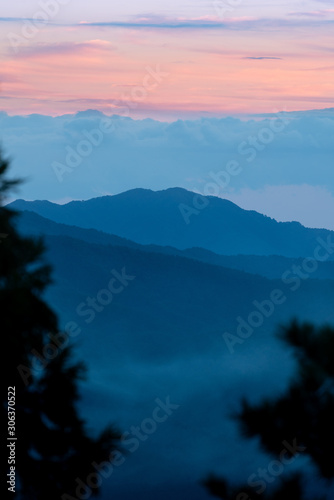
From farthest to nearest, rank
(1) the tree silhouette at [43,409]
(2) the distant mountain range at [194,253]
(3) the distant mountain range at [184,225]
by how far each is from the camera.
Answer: (3) the distant mountain range at [184,225], (2) the distant mountain range at [194,253], (1) the tree silhouette at [43,409]

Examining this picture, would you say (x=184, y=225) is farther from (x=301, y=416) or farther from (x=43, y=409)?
(x=301, y=416)

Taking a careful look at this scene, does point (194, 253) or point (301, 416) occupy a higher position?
point (194, 253)

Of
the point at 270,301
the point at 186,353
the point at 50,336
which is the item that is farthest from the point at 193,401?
the point at 50,336

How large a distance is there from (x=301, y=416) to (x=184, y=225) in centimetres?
7762

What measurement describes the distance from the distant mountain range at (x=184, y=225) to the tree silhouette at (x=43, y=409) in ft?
228

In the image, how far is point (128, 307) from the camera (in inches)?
1623

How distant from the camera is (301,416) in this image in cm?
691

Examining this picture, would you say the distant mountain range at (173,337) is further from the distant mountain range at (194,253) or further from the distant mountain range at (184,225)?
the distant mountain range at (184,225)

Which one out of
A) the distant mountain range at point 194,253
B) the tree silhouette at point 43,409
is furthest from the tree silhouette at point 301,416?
the distant mountain range at point 194,253

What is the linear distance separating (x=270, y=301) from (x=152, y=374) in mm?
12503

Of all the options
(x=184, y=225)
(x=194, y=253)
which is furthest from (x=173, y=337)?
(x=184, y=225)

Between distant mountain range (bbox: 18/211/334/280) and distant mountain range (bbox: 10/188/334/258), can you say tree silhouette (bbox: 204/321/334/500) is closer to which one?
distant mountain range (bbox: 18/211/334/280)

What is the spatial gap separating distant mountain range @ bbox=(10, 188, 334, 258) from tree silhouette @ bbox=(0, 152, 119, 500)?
228ft

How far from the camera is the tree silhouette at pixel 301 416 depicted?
6.77 metres
